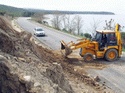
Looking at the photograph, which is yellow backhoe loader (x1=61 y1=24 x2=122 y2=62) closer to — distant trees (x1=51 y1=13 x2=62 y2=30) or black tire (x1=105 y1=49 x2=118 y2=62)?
black tire (x1=105 y1=49 x2=118 y2=62)

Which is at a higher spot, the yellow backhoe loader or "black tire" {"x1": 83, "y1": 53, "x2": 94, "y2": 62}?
the yellow backhoe loader

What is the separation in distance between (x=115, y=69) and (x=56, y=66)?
6.82 meters

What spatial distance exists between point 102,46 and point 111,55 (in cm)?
94

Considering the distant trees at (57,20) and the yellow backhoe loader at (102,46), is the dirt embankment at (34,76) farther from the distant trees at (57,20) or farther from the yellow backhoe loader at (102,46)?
the distant trees at (57,20)

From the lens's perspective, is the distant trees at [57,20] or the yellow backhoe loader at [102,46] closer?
the yellow backhoe loader at [102,46]

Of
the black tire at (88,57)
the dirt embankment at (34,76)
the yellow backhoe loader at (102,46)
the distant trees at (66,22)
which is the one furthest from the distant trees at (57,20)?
the dirt embankment at (34,76)

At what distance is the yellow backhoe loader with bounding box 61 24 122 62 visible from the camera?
19.1 metres

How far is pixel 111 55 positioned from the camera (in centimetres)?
1942

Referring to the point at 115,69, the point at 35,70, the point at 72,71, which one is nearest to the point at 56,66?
the point at 35,70

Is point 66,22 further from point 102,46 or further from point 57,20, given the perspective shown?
point 102,46

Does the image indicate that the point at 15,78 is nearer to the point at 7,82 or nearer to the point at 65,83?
the point at 7,82

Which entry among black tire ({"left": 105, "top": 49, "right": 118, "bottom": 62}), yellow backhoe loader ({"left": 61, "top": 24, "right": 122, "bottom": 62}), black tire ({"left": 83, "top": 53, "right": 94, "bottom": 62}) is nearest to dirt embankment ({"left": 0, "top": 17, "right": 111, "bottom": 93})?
black tire ({"left": 83, "top": 53, "right": 94, "bottom": 62})

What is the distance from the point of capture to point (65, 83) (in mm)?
11578

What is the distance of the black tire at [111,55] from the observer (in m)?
19.3
